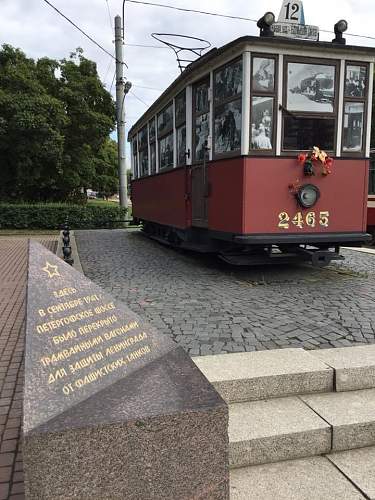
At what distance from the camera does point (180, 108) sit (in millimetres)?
8656

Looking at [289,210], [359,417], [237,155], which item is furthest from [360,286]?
[359,417]

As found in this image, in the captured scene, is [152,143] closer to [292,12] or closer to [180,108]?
[180,108]

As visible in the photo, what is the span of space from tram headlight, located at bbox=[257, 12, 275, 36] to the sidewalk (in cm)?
503

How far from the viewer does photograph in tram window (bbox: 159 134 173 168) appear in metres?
9.52

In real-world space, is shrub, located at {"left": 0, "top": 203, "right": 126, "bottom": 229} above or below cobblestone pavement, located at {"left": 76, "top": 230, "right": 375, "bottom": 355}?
above

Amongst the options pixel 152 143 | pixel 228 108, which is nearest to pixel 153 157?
pixel 152 143

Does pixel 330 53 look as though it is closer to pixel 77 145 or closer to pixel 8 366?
pixel 8 366

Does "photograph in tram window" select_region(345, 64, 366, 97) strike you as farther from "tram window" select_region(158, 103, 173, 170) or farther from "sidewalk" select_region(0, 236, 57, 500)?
"sidewalk" select_region(0, 236, 57, 500)

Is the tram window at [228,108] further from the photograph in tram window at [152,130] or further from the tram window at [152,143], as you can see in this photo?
the photograph in tram window at [152,130]

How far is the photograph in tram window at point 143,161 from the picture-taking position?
12491 mm

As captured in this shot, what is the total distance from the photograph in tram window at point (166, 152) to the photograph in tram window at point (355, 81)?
372cm

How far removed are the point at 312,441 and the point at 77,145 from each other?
Result: 20398mm

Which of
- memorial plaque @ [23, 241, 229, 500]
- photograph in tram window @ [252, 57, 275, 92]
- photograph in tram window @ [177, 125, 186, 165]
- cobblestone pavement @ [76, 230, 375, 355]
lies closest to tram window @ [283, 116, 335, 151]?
photograph in tram window @ [252, 57, 275, 92]

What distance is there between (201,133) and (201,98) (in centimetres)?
57
